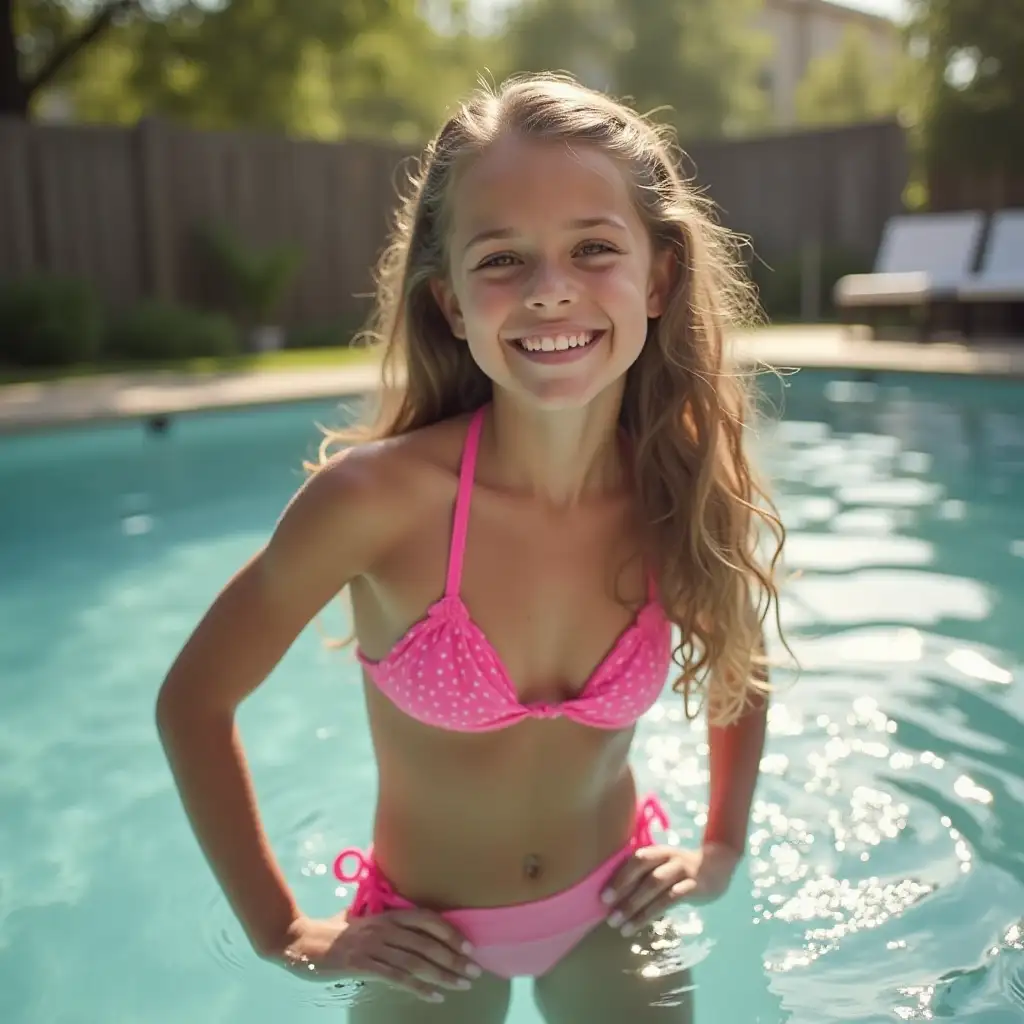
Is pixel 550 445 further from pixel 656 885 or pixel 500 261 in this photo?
pixel 656 885

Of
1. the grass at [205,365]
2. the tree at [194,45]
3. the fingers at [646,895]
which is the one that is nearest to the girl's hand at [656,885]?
the fingers at [646,895]

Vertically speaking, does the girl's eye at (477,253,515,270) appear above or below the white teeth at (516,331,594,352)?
above

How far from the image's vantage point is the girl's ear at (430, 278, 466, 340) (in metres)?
1.64

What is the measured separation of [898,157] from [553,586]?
13.1 m

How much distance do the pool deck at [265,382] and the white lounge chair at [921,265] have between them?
446mm

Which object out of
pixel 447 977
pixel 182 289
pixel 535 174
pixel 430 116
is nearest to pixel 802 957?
pixel 447 977

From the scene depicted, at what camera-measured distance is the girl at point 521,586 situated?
149 cm

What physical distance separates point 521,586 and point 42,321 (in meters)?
9.31

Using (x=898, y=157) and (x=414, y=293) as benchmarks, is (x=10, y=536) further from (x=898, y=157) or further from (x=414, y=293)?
(x=898, y=157)

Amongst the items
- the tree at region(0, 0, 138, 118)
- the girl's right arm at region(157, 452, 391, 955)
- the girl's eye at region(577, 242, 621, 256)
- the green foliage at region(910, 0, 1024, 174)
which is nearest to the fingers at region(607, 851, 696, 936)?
the girl's right arm at region(157, 452, 391, 955)

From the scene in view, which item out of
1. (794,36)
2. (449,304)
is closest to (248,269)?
(449,304)

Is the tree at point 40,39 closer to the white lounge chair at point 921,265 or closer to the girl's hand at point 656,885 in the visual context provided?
the white lounge chair at point 921,265

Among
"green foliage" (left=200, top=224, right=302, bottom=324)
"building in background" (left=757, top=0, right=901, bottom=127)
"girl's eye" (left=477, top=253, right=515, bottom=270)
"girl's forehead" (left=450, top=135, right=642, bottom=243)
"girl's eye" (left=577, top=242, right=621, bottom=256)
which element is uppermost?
"building in background" (left=757, top=0, right=901, bottom=127)

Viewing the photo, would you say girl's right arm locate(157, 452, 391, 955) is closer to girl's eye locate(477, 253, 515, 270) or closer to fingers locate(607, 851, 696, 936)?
girl's eye locate(477, 253, 515, 270)
